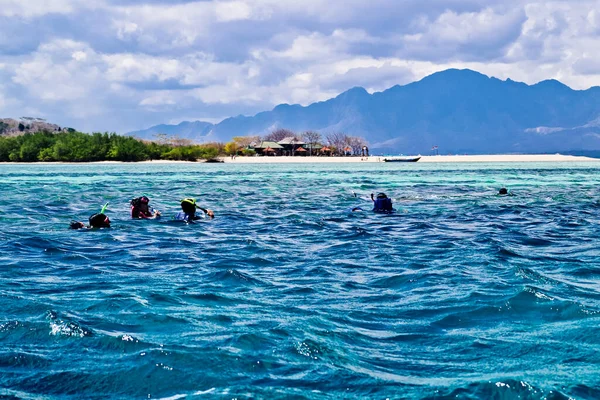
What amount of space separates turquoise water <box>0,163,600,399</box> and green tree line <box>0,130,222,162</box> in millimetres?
125975

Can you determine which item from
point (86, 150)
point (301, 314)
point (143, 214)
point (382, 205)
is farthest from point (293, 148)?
point (301, 314)

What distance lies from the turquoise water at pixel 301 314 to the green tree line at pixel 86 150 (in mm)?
125975

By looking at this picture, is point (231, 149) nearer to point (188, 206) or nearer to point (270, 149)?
point (270, 149)

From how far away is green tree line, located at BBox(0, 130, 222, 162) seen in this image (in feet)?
461

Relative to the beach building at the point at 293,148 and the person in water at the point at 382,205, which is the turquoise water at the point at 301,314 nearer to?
the person in water at the point at 382,205

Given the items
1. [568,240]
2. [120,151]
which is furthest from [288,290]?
[120,151]

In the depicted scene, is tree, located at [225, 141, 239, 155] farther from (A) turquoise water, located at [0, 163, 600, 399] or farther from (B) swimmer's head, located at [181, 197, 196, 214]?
(A) turquoise water, located at [0, 163, 600, 399]

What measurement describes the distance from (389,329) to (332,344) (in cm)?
106

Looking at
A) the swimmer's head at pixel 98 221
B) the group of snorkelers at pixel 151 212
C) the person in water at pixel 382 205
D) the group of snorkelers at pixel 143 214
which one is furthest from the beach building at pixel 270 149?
the swimmer's head at pixel 98 221

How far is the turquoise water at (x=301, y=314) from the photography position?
7082 millimetres

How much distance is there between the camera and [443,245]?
16875mm

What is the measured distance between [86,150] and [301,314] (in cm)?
13767

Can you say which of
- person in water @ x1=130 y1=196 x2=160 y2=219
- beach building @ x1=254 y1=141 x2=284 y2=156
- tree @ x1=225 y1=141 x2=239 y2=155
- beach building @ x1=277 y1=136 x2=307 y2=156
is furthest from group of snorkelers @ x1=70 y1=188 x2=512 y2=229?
tree @ x1=225 y1=141 x2=239 y2=155

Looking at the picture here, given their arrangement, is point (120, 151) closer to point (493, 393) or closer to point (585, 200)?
point (585, 200)
